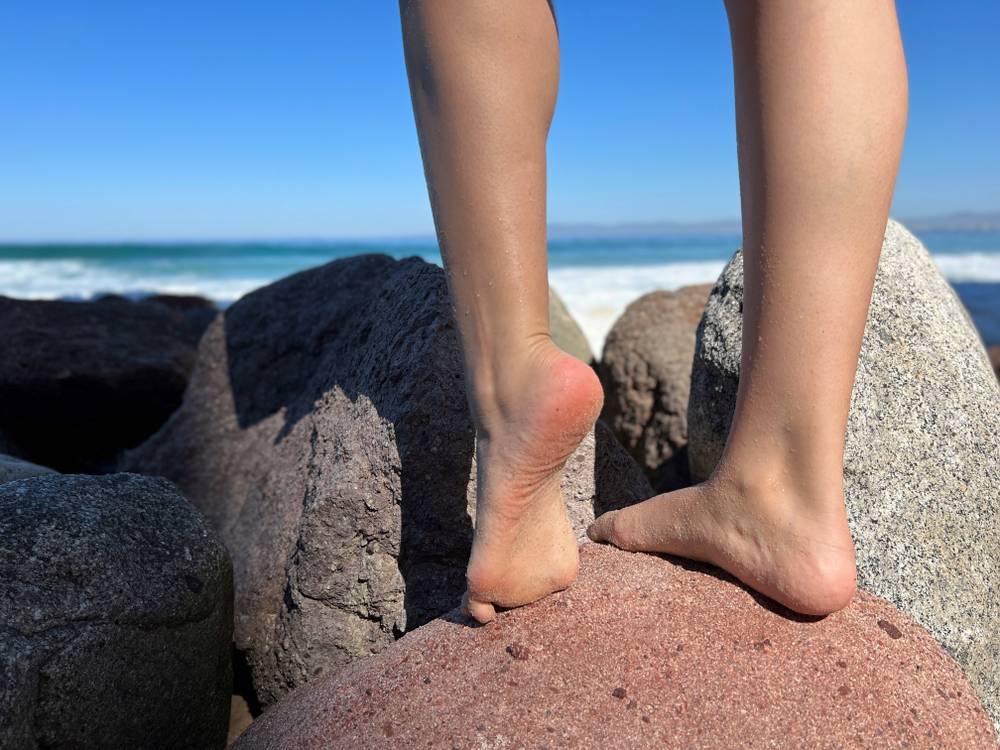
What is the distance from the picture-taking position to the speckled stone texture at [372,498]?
64.0 inches

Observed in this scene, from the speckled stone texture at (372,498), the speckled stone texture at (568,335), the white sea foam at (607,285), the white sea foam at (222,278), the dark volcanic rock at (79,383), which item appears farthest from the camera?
the white sea foam at (222,278)

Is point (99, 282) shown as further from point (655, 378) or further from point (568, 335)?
point (655, 378)

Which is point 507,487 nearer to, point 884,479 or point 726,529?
point 726,529

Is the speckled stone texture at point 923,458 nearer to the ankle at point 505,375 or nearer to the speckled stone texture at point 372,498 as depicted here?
the speckled stone texture at point 372,498

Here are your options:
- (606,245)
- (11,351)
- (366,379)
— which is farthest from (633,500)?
(606,245)

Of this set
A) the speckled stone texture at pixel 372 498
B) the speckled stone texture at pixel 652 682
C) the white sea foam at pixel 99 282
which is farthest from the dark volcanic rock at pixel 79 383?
the white sea foam at pixel 99 282

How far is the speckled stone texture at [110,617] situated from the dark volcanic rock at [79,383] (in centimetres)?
169

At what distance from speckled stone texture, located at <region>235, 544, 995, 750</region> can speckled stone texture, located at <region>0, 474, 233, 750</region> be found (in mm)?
210

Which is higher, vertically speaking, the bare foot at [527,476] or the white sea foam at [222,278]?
the bare foot at [527,476]

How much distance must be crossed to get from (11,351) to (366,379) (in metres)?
1.89

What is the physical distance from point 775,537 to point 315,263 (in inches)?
835

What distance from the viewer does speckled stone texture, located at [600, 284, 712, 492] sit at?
317 centimetres

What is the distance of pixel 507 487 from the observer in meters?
1.21

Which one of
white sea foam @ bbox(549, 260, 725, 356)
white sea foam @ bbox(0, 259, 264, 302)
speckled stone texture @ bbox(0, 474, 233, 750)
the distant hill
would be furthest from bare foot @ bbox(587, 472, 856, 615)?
the distant hill
